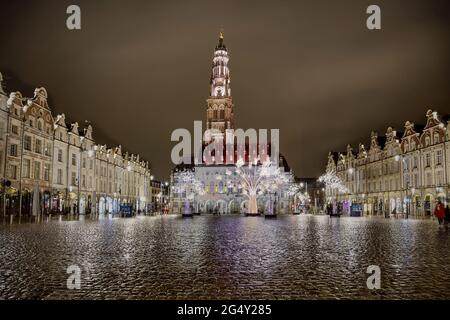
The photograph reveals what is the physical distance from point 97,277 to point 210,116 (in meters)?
115

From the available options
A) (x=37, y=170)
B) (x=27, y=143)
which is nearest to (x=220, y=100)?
(x=37, y=170)

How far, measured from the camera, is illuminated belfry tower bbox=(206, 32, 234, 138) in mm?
121938

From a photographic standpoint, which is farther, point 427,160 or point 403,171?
point 403,171

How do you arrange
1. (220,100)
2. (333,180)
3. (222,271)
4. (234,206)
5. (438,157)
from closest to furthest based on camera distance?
(222,271)
(438,157)
(333,180)
(234,206)
(220,100)

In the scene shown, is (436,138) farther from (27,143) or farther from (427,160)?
(27,143)

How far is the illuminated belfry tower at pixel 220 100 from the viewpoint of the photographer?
122 m

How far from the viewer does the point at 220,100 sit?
399ft

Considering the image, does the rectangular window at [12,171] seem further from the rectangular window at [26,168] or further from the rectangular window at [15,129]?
the rectangular window at [15,129]

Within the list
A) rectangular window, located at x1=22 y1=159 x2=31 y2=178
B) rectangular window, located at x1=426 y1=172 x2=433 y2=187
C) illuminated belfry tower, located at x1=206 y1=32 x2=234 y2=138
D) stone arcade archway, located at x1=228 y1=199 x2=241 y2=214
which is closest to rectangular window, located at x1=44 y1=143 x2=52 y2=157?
rectangular window, located at x1=22 y1=159 x2=31 y2=178

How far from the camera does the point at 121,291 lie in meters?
8.10

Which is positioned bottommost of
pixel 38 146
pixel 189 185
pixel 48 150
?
pixel 189 185

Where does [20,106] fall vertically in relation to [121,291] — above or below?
above
